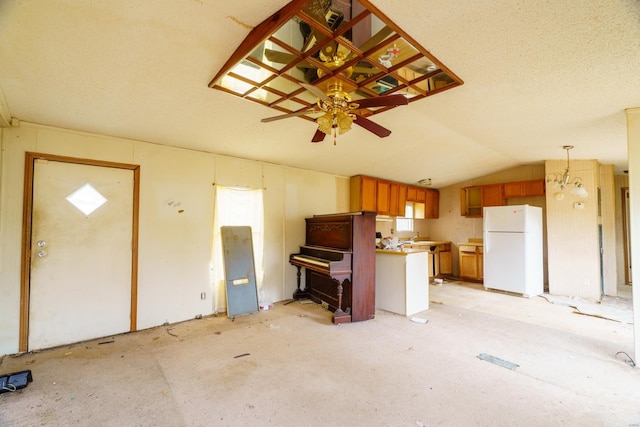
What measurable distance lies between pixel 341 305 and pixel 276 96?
288 cm

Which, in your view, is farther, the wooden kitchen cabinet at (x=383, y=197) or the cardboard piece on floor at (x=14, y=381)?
the wooden kitchen cabinet at (x=383, y=197)

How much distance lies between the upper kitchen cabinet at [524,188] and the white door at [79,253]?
705cm

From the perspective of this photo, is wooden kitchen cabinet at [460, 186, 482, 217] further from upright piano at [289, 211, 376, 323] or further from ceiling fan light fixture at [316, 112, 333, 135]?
ceiling fan light fixture at [316, 112, 333, 135]

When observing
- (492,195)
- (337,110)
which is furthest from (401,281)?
(492,195)

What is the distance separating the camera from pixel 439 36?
1.96 m

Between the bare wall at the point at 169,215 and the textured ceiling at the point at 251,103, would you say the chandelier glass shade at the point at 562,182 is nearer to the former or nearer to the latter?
the textured ceiling at the point at 251,103

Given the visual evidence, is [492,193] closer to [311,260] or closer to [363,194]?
[363,194]

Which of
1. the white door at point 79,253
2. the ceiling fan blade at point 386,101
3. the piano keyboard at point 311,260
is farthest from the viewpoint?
the piano keyboard at point 311,260

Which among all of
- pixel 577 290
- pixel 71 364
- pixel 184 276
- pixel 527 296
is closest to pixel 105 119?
pixel 184 276

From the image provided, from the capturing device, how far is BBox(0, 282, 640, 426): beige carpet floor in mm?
1918

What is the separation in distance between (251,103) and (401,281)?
3.08m

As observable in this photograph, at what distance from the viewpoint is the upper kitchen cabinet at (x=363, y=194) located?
5707 millimetres

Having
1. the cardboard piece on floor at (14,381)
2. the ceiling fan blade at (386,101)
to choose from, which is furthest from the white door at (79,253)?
the ceiling fan blade at (386,101)

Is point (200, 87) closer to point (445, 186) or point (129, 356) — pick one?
point (129, 356)
